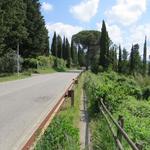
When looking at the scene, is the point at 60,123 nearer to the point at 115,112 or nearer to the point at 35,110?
the point at 115,112


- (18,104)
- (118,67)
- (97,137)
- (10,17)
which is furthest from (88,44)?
(97,137)

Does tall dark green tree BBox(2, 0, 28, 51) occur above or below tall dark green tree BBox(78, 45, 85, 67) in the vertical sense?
above

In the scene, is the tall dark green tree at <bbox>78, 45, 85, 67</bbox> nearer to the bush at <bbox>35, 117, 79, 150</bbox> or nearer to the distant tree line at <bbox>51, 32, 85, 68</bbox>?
the distant tree line at <bbox>51, 32, 85, 68</bbox>

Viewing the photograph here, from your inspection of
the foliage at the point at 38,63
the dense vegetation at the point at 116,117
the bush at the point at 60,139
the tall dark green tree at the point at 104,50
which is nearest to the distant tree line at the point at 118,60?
the tall dark green tree at the point at 104,50

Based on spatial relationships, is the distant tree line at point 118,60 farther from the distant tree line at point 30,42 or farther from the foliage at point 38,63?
the foliage at point 38,63

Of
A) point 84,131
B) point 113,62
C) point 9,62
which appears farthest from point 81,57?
point 84,131

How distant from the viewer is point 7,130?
42.9 ft

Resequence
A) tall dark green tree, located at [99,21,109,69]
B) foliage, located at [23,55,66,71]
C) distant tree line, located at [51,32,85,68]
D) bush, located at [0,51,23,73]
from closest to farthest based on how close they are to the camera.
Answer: bush, located at [0,51,23,73] → tall dark green tree, located at [99,21,109,69] → foliage, located at [23,55,66,71] → distant tree line, located at [51,32,85,68]

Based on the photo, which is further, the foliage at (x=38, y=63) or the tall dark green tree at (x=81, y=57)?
the tall dark green tree at (x=81, y=57)

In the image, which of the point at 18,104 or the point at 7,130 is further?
the point at 18,104

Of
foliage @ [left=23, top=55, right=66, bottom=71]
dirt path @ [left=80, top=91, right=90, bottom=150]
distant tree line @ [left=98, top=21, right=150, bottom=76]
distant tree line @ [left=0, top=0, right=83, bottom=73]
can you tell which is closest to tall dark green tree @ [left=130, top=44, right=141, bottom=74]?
distant tree line @ [left=98, top=21, right=150, bottom=76]

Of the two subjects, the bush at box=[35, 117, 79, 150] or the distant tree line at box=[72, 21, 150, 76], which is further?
the distant tree line at box=[72, 21, 150, 76]

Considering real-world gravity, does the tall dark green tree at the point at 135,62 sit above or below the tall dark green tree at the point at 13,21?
below

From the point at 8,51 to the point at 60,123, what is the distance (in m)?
59.7
